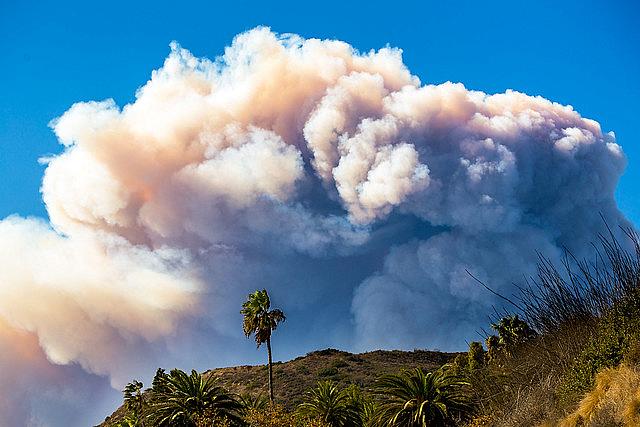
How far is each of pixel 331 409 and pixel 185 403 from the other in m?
9.68

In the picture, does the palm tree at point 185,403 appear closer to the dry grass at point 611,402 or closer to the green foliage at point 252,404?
the green foliage at point 252,404

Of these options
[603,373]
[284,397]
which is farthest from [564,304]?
[284,397]

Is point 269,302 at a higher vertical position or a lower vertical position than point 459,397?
higher

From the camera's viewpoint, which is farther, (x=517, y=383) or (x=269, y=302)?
(x=269, y=302)

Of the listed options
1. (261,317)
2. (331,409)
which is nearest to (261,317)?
(261,317)

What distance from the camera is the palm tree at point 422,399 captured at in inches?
1276

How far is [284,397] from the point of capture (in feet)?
286

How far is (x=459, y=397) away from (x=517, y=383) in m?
11.6

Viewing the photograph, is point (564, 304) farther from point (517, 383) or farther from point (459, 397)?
point (459, 397)

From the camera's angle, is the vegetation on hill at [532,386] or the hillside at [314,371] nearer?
the vegetation on hill at [532,386]

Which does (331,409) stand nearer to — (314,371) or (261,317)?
(261,317)

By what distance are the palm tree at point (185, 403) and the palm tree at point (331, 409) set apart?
507 centimetres

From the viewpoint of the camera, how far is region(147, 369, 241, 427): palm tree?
39031mm

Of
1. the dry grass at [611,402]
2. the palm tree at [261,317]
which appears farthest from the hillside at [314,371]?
the dry grass at [611,402]
